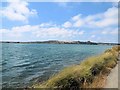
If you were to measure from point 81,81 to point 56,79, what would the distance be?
47.1 inches

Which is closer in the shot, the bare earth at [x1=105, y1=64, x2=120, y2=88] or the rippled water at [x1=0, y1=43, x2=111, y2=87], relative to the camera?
the bare earth at [x1=105, y1=64, x2=120, y2=88]

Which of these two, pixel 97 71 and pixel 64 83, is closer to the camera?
pixel 64 83

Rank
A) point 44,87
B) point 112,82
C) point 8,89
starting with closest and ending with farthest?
point 44,87 → point 112,82 → point 8,89

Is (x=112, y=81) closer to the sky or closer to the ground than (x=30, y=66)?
closer to the sky

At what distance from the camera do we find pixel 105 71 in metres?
15.3

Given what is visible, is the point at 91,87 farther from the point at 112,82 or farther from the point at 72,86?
the point at 112,82

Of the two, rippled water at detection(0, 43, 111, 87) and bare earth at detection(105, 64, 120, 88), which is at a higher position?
bare earth at detection(105, 64, 120, 88)

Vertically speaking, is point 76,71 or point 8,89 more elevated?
point 76,71

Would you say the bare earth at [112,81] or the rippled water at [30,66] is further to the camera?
the rippled water at [30,66]

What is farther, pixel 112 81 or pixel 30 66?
pixel 30 66

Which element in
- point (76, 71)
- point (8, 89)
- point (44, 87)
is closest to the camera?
point (44, 87)

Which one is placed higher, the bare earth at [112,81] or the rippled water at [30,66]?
the bare earth at [112,81]

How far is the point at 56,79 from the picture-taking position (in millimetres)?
10305

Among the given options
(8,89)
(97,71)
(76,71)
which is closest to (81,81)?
(76,71)
